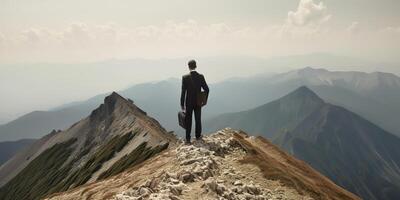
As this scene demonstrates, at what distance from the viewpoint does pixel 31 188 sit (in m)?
150

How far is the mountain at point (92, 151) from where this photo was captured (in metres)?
99.9

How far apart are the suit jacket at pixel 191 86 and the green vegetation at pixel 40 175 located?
115227mm

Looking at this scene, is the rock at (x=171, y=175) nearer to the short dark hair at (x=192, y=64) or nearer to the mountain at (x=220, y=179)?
the mountain at (x=220, y=179)

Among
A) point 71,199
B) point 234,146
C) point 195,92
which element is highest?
point 195,92

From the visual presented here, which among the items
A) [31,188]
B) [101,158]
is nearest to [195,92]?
[101,158]

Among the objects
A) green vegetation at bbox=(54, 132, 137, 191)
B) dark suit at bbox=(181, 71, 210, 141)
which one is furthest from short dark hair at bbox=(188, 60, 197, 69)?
green vegetation at bbox=(54, 132, 137, 191)

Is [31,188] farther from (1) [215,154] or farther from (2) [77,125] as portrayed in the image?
(1) [215,154]

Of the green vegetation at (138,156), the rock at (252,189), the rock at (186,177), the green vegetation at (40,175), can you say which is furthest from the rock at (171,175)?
the green vegetation at (40,175)

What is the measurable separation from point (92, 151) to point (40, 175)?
28.1 metres

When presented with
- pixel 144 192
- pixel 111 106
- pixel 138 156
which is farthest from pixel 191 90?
pixel 111 106

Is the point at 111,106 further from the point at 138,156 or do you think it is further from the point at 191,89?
the point at 191,89

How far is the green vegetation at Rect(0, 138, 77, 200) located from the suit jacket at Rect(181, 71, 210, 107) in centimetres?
11523

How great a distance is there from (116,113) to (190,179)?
493 feet

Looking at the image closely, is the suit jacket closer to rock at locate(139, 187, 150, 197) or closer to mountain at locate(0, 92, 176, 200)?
rock at locate(139, 187, 150, 197)
